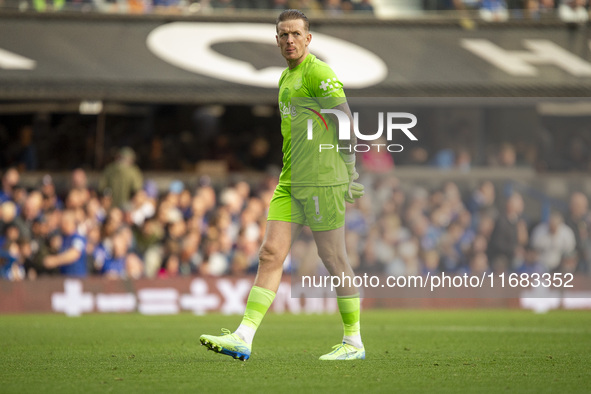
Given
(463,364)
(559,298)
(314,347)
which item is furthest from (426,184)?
(463,364)

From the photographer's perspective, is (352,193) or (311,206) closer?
(311,206)

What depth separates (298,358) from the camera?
7465 millimetres

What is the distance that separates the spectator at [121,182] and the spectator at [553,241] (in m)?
6.78

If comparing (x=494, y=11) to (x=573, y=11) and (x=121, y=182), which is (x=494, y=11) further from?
(x=121, y=182)

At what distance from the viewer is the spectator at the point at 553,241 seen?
17.2 m

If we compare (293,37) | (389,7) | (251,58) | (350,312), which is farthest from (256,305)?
(389,7)

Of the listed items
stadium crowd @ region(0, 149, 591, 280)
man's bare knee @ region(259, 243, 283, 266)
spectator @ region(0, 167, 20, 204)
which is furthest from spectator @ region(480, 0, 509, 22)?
man's bare knee @ region(259, 243, 283, 266)

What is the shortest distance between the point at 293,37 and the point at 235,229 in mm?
10094

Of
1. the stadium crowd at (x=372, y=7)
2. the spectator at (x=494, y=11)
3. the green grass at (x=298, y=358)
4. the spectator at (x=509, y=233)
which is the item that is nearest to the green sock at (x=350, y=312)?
the green grass at (x=298, y=358)

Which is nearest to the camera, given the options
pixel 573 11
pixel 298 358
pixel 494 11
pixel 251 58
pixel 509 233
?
pixel 298 358

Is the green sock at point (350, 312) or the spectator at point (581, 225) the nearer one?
the green sock at point (350, 312)

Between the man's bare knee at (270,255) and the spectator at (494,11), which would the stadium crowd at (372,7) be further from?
the man's bare knee at (270,255)

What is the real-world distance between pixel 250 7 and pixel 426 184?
440 centimetres

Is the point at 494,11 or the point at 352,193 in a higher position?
the point at 352,193
